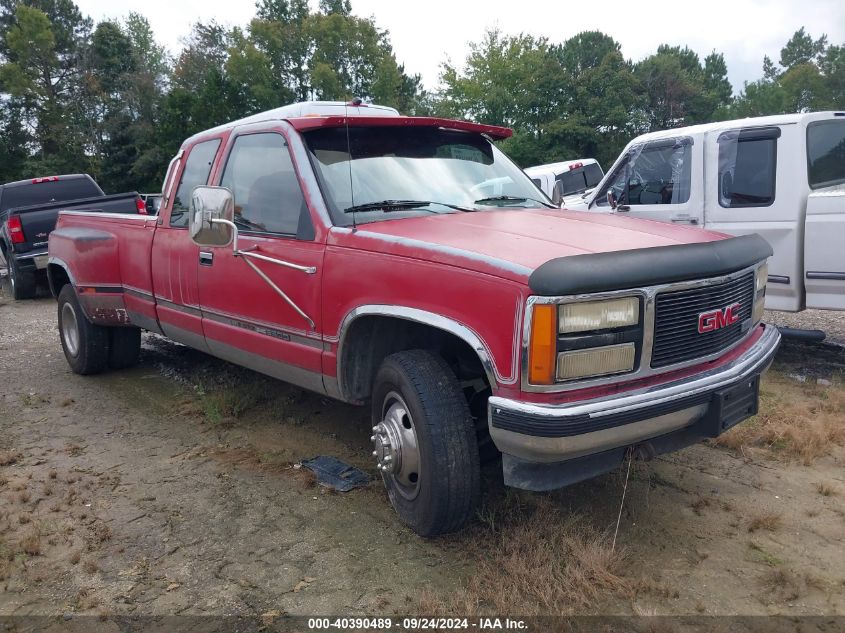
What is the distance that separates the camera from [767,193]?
6.03m

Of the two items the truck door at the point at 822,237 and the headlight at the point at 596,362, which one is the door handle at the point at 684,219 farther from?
the headlight at the point at 596,362

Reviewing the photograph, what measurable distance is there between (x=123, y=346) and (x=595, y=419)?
4938mm

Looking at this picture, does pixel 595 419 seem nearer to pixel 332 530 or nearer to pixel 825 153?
pixel 332 530

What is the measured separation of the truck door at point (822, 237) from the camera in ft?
17.9

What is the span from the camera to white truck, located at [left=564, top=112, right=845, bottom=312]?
5570 millimetres

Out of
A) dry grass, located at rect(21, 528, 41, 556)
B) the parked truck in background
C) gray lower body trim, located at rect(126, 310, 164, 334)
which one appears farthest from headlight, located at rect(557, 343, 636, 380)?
the parked truck in background

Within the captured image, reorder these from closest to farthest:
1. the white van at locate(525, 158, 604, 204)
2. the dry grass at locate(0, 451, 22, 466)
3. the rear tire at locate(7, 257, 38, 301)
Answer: the dry grass at locate(0, 451, 22, 466)
the rear tire at locate(7, 257, 38, 301)
the white van at locate(525, 158, 604, 204)

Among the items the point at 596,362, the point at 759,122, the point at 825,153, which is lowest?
the point at 596,362

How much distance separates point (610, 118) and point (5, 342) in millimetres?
33025

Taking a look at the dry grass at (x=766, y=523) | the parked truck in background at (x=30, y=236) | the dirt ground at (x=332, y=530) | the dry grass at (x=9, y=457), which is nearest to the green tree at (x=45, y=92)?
the parked truck in background at (x=30, y=236)

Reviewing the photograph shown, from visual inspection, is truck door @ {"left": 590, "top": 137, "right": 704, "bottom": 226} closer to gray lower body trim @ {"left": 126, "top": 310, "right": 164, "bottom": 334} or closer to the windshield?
the windshield

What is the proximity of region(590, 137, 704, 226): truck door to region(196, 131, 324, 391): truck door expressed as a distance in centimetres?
363

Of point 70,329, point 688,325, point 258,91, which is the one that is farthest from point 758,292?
point 258,91

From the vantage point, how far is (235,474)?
4.01 metres
